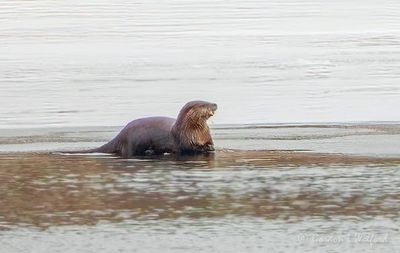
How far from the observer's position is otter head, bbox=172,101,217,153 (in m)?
12.6

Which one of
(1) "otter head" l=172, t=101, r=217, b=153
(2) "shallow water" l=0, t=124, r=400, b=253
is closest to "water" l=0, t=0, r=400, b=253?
(2) "shallow water" l=0, t=124, r=400, b=253

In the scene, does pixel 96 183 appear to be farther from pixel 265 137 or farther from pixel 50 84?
pixel 50 84

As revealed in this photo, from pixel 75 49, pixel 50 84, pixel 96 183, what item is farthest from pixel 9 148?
pixel 75 49

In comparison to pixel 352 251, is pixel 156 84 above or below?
above

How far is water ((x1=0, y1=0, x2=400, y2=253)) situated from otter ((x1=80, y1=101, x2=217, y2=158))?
1.14ft

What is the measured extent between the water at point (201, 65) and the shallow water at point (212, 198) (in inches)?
115

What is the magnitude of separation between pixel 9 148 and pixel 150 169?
89.6 inches

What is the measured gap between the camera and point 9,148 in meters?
13.4

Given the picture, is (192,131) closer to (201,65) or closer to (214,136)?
(214,136)

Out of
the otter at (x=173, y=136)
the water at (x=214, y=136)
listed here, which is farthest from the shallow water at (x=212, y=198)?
the otter at (x=173, y=136)

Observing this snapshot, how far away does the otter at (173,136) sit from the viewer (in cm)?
1262

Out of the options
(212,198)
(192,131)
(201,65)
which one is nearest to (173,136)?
(192,131)

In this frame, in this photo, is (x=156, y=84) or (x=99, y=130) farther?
(x=156, y=84)

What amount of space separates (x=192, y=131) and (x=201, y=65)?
965cm
